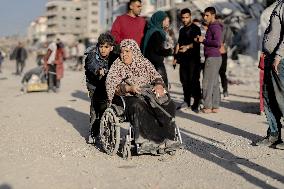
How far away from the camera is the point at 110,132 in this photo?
5.78 m

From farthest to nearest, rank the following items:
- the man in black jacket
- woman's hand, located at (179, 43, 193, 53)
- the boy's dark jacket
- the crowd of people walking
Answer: the man in black jacket → woman's hand, located at (179, 43, 193, 53) → the boy's dark jacket → the crowd of people walking

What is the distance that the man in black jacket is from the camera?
9.46 m

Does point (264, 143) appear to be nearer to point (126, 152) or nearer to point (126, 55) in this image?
point (126, 152)

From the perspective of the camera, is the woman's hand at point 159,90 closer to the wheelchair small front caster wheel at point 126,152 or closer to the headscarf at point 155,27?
the wheelchair small front caster wheel at point 126,152

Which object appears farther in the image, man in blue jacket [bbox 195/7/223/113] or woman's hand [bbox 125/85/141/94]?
man in blue jacket [bbox 195/7/223/113]

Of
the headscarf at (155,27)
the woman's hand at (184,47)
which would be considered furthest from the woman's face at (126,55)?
the woman's hand at (184,47)

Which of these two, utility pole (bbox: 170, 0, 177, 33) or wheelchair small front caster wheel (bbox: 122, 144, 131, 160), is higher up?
utility pole (bbox: 170, 0, 177, 33)

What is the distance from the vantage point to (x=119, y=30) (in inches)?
277

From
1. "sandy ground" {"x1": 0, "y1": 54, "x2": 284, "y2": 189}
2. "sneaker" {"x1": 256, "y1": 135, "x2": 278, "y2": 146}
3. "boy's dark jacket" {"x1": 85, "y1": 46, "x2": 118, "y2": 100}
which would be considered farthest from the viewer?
"boy's dark jacket" {"x1": 85, "y1": 46, "x2": 118, "y2": 100}

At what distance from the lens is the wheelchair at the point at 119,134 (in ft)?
17.9

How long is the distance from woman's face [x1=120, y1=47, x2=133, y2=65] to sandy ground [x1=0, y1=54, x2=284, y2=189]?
3.54ft

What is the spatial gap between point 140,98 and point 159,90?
0.73 feet

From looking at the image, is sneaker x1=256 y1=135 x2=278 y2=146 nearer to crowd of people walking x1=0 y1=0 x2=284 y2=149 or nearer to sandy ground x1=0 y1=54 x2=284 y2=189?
crowd of people walking x1=0 y1=0 x2=284 y2=149

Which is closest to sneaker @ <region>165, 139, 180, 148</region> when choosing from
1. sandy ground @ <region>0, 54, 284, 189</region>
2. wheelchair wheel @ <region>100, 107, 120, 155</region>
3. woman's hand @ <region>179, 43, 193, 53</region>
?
sandy ground @ <region>0, 54, 284, 189</region>
